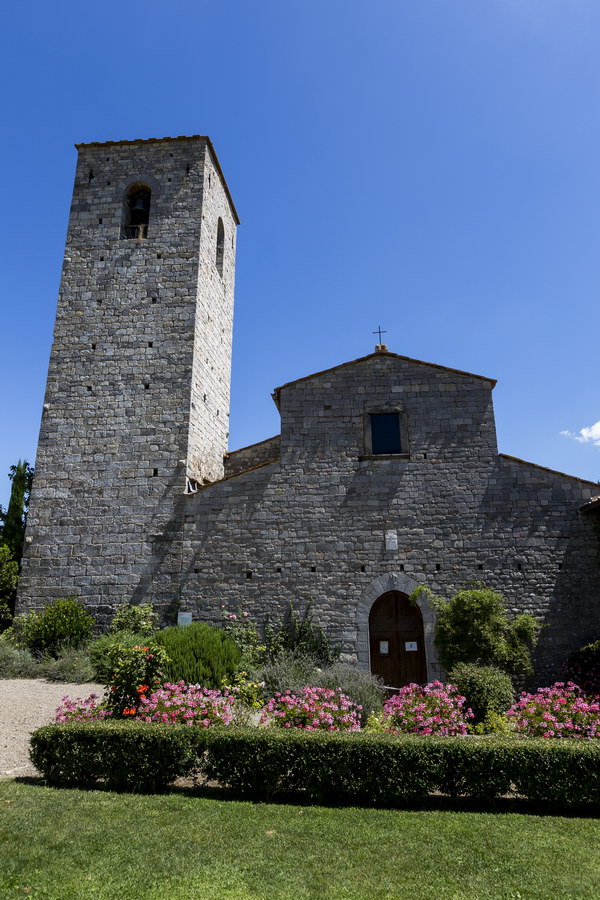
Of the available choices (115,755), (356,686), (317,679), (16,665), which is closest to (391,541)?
(317,679)

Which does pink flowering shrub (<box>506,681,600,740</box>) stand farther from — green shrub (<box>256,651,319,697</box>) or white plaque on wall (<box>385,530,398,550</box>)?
white plaque on wall (<box>385,530,398,550</box>)

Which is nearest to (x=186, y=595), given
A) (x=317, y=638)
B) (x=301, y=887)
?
(x=317, y=638)

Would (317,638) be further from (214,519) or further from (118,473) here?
(118,473)

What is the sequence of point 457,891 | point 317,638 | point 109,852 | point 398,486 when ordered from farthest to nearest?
point 398,486 → point 317,638 → point 109,852 → point 457,891

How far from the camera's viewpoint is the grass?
155 inches

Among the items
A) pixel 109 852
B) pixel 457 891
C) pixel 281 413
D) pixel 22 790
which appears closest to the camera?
pixel 457 891

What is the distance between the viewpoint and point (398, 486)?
12820 mm

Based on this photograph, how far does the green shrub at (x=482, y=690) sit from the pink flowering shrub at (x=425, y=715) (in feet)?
5.64

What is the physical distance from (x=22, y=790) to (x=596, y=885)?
5.26 metres

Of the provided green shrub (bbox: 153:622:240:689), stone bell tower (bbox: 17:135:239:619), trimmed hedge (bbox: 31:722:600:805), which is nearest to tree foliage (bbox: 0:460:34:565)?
stone bell tower (bbox: 17:135:239:619)

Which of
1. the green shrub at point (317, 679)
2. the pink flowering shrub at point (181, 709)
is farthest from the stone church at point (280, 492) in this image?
the pink flowering shrub at point (181, 709)

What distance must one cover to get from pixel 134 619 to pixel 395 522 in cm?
601

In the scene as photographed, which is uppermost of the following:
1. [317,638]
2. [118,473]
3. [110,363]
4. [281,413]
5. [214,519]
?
[110,363]

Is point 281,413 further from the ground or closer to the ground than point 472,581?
further from the ground
